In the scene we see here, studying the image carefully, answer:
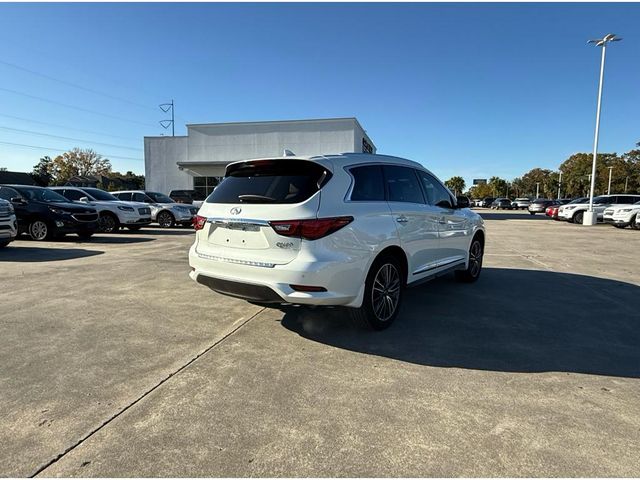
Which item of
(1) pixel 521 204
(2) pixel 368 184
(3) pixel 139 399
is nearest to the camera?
(3) pixel 139 399

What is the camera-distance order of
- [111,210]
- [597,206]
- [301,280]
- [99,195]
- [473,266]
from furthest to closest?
[597,206] < [99,195] < [111,210] < [473,266] < [301,280]

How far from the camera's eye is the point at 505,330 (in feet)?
14.5

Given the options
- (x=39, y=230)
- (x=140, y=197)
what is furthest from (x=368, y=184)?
(x=140, y=197)

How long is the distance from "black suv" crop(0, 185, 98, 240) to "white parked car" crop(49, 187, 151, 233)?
8.39ft

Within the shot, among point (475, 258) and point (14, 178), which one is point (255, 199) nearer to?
point (475, 258)

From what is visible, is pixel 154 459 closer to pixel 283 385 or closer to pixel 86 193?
pixel 283 385

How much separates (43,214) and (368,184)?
11080 mm

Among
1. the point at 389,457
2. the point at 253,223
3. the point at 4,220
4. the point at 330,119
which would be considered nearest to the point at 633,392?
the point at 389,457

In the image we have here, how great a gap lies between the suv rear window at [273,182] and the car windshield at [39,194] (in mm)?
10156

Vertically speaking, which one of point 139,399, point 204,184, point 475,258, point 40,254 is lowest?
point 139,399

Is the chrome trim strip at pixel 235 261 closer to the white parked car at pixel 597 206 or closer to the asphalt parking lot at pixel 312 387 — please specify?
the asphalt parking lot at pixel 312 387

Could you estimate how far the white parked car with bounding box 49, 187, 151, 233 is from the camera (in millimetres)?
14656

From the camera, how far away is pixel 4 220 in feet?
31.3

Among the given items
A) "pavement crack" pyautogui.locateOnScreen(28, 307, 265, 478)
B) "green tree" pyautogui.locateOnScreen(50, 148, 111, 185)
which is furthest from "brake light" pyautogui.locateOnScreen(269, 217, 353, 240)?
"green tree" pyautogui.locateOnScreen(50, 148, 111, 185)
